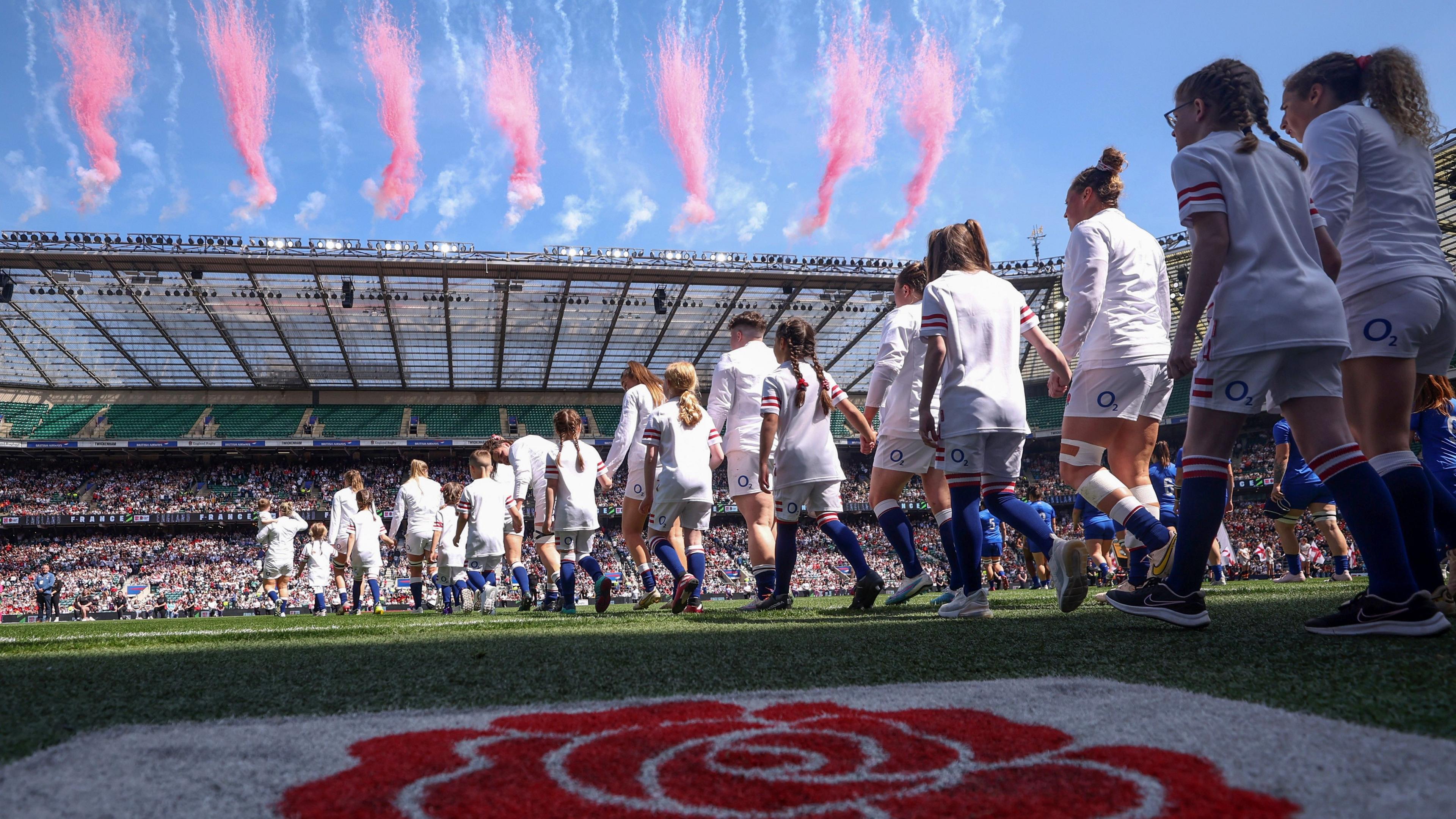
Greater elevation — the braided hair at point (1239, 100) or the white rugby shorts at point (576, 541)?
the braided hair at point (1239, 100)

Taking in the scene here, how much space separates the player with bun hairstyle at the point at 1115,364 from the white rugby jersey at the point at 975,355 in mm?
279

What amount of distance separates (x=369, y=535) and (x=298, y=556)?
2025 cm

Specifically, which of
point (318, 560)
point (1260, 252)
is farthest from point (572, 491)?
point (318, 560)

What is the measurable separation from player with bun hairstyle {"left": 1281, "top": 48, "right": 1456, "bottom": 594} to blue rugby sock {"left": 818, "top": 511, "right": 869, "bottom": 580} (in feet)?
9.12

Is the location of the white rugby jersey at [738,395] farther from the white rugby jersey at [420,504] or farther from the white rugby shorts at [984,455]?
the white rugby jersey at [420,504]

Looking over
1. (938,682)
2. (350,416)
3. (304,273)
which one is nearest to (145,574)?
(350,416)

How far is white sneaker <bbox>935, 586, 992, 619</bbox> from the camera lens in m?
4.18

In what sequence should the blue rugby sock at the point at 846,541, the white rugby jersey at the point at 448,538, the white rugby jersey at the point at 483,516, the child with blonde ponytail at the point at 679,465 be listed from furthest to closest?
the white rugby jersey at the point at 448,538 < the white rugby jersey at the point at 483,516 < the child with blonde ponytail at the point at 679,465 < the blue rugby sock at the point at 846,541

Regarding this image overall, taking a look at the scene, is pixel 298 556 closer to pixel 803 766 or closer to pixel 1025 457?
pixel 1025 457

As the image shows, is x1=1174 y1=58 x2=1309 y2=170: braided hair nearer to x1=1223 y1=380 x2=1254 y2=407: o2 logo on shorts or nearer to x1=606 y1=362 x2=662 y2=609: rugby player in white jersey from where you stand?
x1=1223 y1=380 x2=1254 y2=407: o2 logo on shorts

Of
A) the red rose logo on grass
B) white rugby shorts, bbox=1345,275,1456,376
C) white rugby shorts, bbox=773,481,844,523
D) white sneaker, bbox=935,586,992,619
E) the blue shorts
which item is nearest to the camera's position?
the red rose logo on grass

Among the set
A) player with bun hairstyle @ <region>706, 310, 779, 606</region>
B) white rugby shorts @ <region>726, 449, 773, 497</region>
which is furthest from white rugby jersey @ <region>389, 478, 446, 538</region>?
white rugby shorts @ <region>726, 449, 773, 497</region>

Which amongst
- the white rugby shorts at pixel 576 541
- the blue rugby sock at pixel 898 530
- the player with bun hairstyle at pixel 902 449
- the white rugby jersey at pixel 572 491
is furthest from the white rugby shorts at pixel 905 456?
the white rugby shorts at pixel 576 541

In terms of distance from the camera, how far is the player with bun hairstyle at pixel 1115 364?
4.23 metres
